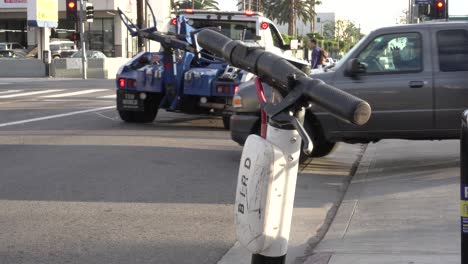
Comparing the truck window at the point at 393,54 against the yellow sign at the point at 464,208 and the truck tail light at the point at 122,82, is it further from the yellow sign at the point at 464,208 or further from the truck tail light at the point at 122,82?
the truck tail light at the point at 122,82

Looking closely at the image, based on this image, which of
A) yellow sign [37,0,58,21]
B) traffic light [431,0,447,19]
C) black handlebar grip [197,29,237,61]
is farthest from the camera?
yellow sign [37,0,58,21]

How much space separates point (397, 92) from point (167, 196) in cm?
353

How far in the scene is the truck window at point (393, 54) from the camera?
9453mm

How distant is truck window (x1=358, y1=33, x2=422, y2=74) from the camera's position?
9453 mm

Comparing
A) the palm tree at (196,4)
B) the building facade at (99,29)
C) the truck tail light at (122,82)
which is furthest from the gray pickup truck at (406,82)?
the palm tree at (196,4)

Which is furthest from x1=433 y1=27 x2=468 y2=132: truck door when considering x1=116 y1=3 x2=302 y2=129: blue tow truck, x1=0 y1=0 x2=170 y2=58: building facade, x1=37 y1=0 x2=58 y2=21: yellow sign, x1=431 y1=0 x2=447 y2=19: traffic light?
x1=0 y1=0 x2=170 y2=58: building facade

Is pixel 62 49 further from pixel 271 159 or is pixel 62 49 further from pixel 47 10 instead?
pixel 271 159

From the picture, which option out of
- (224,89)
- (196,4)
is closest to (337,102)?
(224,89)

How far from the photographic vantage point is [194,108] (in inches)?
563

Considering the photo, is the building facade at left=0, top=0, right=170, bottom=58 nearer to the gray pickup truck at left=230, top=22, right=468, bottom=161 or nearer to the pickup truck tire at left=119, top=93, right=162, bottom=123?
the pickup truck tire at left=119, top=93, right=162, bottom=123

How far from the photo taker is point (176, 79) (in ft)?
46.2

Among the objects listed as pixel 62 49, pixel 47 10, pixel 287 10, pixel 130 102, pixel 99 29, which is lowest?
pixel 130 102

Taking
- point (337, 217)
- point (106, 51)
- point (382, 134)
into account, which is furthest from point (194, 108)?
point (106, 51)

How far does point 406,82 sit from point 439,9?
16197 mm
